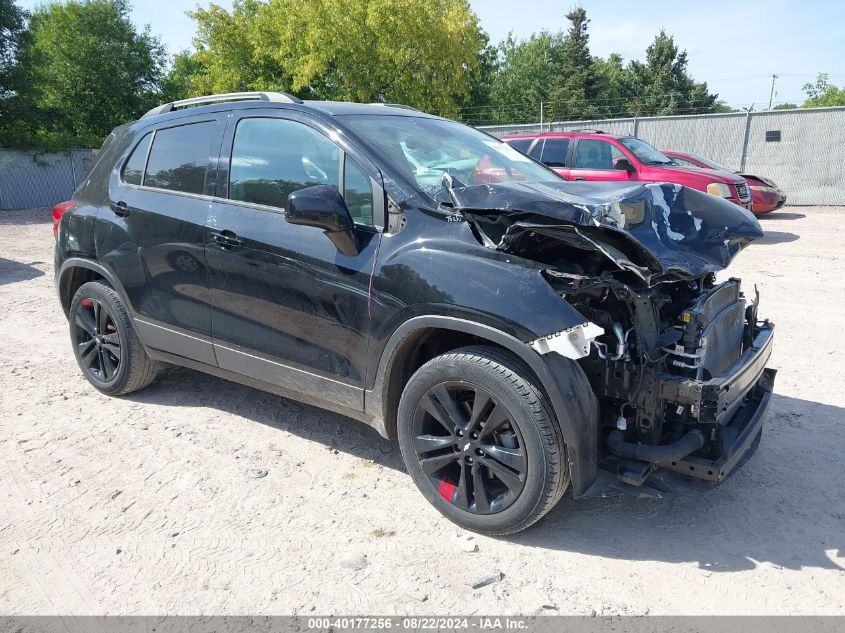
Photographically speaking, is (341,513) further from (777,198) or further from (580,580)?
(777,198)

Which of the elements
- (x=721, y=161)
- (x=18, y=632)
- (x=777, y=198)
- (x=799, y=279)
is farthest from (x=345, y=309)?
(x=721, y=161)

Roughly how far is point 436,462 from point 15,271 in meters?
8.82

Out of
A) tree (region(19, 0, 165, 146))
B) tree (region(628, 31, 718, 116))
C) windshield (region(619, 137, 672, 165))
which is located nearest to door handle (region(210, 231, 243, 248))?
windshield (region(619, 137, 672, 165))

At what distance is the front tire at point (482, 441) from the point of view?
9.12 ft

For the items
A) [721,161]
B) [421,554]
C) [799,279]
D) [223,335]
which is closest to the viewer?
[421,554]

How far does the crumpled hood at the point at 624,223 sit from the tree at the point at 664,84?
49.0 metres

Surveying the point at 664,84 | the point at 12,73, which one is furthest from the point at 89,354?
the point at 664,84

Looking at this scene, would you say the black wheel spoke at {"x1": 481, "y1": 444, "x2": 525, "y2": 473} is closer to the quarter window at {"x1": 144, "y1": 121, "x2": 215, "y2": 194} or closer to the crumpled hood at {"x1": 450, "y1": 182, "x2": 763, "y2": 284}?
the crumpled hood at {"x1": 450, "y1": 182, "x2": 763, "y2": 284}

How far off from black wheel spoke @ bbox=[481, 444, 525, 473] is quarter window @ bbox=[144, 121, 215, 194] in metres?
2.33

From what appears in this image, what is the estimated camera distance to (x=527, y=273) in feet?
9.03

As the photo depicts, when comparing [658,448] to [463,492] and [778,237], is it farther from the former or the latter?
[778,237]

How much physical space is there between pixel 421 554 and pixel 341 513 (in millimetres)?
522

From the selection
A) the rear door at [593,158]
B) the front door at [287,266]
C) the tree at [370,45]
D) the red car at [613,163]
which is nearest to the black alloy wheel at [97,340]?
the front door at [287,266]

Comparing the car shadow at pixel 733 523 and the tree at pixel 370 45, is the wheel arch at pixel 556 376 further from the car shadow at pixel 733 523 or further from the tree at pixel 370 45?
the tree at pixel 370 45
